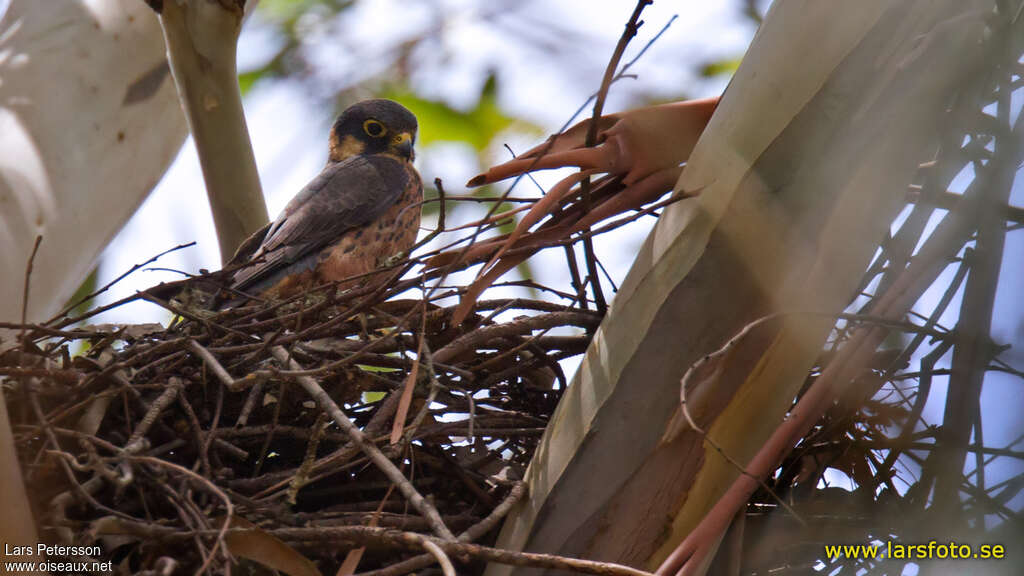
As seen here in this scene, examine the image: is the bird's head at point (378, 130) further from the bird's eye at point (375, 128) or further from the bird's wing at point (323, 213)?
the bird's wing at point (323, 213)

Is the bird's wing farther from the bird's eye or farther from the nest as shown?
the nest

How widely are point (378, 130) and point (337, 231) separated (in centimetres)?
101

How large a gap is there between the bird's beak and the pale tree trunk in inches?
104

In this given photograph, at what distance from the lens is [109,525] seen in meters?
2.08

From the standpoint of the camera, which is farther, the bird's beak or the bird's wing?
the bird's beak

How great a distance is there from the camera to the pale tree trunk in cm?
208

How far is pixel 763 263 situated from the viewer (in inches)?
82.2

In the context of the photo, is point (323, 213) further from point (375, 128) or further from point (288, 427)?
point (288, 427)

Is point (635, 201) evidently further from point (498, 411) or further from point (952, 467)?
point (952, 467)

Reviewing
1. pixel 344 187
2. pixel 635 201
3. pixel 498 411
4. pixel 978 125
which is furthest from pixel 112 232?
pixel 978 125

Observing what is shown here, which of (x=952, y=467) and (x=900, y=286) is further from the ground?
(x=900, y=286)

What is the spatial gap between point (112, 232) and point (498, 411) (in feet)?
5.70

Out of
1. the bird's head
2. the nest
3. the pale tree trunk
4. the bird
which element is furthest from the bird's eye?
the pale tree trunk

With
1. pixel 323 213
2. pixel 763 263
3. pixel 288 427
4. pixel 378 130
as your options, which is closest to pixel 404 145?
pixel 378 130
